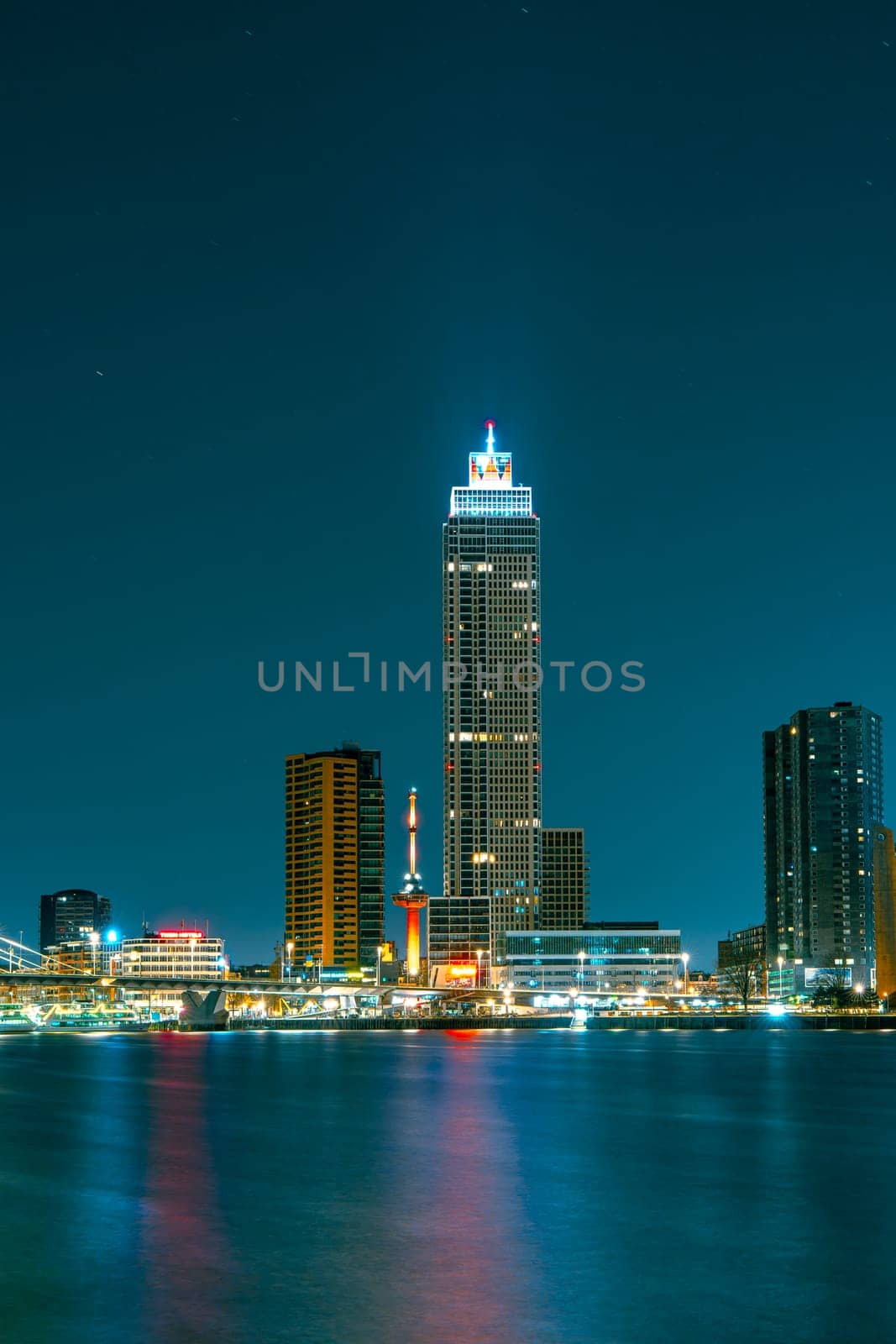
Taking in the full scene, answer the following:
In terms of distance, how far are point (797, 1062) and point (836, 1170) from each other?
7375cm

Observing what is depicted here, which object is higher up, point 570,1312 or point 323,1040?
point 570,1312

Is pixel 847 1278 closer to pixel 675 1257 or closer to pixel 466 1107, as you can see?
pixel 675 1257

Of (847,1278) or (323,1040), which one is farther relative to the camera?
(323,1040)

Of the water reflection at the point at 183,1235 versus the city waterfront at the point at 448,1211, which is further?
the city waterfront at the point at 448,1211

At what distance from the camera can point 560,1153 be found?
5384 centimetres

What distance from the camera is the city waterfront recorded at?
27.8 m

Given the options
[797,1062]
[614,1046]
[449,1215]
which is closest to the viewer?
[449,1215]

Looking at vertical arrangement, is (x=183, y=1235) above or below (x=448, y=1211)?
above

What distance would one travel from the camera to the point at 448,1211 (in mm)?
40281

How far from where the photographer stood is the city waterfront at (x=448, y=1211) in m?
27.8

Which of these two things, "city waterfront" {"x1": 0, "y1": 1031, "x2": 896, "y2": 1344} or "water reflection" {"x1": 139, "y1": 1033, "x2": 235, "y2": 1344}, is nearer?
"water reflection" {"x1": 139, "y1": 1033, "x2": 235, "y2": 1344}

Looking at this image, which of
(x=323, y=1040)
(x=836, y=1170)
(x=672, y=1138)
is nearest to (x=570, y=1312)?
(x=836, y=1170)

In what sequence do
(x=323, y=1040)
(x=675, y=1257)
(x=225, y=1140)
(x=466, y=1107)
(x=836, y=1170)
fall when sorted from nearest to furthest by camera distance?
(x=675, y=1257)
(x=836, y=1170)
(x=225, y=1140)
(x=466, y=1107)
(x=323, y=1040)

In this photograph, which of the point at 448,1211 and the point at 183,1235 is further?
the point at 448,1211
